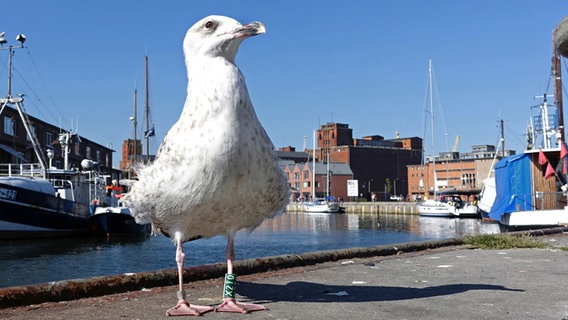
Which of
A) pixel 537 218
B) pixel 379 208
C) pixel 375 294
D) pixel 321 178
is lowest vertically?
pixel 375 294

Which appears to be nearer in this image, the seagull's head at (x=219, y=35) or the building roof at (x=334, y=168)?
the seagull's head at (x=219, y=35)

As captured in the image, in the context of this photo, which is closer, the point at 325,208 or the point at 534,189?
the point at 534,189

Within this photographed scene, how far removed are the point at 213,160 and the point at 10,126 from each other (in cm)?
5972

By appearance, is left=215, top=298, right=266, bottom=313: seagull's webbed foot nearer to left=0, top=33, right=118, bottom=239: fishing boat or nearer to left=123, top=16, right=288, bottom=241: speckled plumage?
left=123, top=16, right=288, bottom=241: speckled plumage

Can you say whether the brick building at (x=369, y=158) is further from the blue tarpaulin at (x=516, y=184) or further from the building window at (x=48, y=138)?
the blue tarpaulin at (x=516, y=184)

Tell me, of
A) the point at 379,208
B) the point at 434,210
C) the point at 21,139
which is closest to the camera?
the point at 21,139

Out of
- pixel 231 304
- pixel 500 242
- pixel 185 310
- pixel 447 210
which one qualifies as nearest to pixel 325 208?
pixel 447 210

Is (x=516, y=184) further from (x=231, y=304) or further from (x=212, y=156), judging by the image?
(x=212, y=156)

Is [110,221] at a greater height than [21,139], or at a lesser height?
lesser

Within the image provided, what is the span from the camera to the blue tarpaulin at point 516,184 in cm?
2894

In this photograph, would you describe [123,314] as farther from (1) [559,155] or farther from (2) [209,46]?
(1) [559,155]

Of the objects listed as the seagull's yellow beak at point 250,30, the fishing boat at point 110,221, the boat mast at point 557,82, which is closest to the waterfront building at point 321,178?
the boat mast at point 557,82

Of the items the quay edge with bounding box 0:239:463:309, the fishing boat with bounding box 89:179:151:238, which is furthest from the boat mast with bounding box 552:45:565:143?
the quay edge with bounding box 0:239:463:309

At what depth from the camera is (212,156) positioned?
5027 mm
